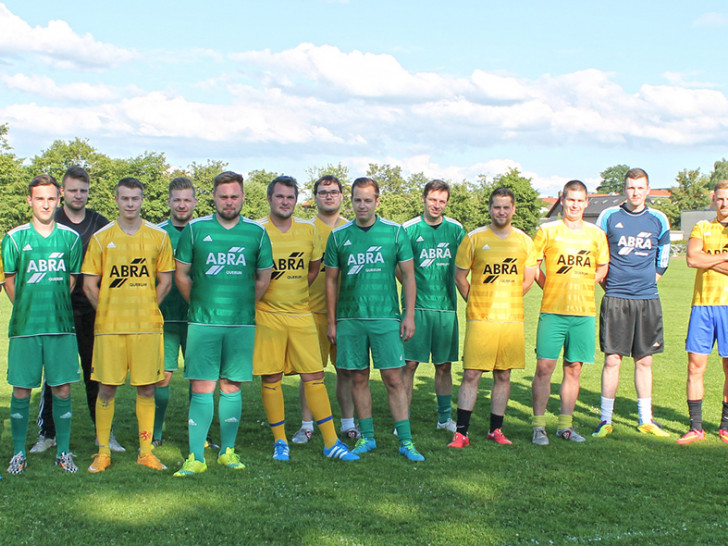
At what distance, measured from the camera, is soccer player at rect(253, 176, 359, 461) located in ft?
18.9

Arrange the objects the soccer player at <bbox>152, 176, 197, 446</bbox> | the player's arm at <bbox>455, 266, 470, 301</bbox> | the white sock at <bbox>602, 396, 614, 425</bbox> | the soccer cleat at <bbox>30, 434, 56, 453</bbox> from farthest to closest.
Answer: the white sock at <bbox>602, 396, 614, 425</bbox>
the player's arm at <bbox>455, 266, 470, 301</bbox>
the soccer player at <bbox>152, 176, 197, 446</bbox>
the soccer cleat at <bbox>30, 434, 56, 453</bbox>

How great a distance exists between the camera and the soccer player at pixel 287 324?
18.9 feet

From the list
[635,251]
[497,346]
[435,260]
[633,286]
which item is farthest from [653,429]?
[435,260]

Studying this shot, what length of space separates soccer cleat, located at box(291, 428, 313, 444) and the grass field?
140 mm

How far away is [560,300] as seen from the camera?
6543mm

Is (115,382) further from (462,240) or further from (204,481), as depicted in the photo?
(462,240)

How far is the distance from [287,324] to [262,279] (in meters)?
0.49

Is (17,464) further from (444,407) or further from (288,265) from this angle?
(444,407)

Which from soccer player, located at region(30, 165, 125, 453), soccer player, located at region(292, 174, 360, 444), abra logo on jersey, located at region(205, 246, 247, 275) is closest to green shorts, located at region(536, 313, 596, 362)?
soccer player, located at region(292, 174, 360, 444)

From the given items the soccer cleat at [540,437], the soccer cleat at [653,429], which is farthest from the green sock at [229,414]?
the soccer cleat at [653,429]

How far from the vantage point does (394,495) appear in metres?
4.84

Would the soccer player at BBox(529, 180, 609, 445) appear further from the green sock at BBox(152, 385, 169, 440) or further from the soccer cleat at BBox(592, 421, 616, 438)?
the green sock at BBox(152, 385, 169, 440)

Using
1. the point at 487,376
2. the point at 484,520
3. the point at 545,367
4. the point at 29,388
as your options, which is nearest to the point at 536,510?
the point at 484,520

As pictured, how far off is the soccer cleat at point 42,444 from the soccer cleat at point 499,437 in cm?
409
